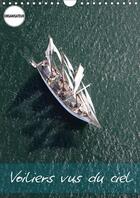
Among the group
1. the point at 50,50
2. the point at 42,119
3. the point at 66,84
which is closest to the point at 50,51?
the point at 50,50

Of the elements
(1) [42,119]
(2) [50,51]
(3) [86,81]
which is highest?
(2) [50,51]

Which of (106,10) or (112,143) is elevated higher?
(106,10)

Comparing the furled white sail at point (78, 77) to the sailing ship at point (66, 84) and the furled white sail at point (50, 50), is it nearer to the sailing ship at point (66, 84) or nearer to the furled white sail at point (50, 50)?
the sailing ship at point (66, 84)

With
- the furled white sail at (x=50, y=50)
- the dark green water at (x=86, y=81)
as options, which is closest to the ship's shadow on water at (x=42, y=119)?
the dark green water at (x=86, y=81)

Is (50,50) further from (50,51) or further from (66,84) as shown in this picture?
(66,84)

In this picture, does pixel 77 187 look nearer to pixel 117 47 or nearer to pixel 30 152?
pixel 30 152

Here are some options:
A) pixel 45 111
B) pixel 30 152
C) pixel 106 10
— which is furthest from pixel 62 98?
pixel 106 10
